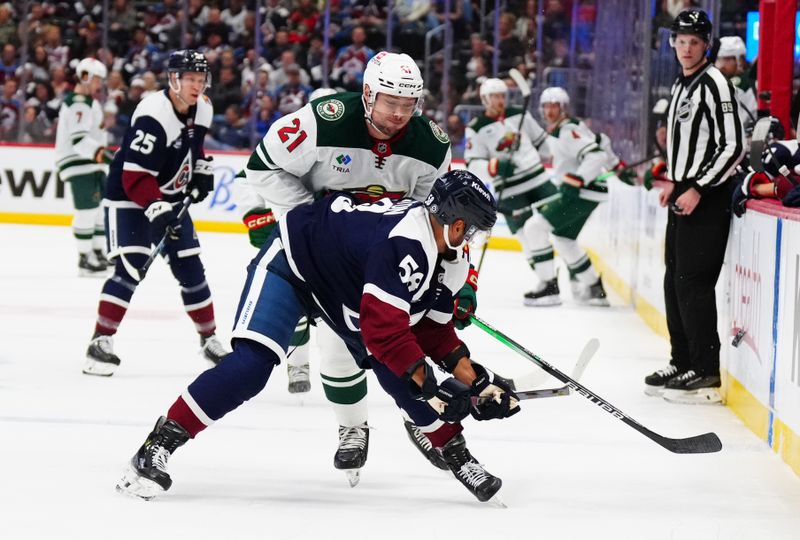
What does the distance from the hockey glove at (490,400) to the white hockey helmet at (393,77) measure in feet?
2.70

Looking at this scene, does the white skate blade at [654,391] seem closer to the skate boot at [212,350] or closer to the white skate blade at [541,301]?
the skate boot at [212,350]

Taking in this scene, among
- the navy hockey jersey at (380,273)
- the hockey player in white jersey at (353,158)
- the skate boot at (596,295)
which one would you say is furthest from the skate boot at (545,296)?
the navy hockey jersey at (380,273)

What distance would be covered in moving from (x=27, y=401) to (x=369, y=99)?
69.7 inches

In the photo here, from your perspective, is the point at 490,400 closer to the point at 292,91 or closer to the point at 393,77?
the point at 393,77

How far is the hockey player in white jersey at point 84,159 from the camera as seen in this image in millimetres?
8344

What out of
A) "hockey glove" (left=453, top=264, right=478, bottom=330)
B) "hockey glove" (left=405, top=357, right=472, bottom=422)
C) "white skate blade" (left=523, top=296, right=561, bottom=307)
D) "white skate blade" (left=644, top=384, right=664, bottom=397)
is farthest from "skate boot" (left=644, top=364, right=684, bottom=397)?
"white skate blade" (left=523, top=296, right=561, bottom=307)

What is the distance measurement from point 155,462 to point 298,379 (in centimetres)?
162

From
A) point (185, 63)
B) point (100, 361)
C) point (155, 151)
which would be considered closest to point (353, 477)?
point (100, 361)

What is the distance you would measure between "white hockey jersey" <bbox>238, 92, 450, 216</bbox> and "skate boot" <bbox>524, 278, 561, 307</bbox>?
3.88 metres

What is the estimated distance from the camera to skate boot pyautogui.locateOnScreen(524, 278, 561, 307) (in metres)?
7.45

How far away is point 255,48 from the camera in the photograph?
40.5 ft

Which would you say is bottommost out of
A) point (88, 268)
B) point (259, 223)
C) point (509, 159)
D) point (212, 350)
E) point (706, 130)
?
point (88, 268)

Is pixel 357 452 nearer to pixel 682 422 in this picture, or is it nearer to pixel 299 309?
pixel 299 309

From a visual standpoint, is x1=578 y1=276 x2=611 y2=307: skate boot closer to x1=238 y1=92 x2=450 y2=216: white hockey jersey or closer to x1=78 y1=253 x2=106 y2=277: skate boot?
x1=78 y1=253 x2=106 y2=277: skate boot
